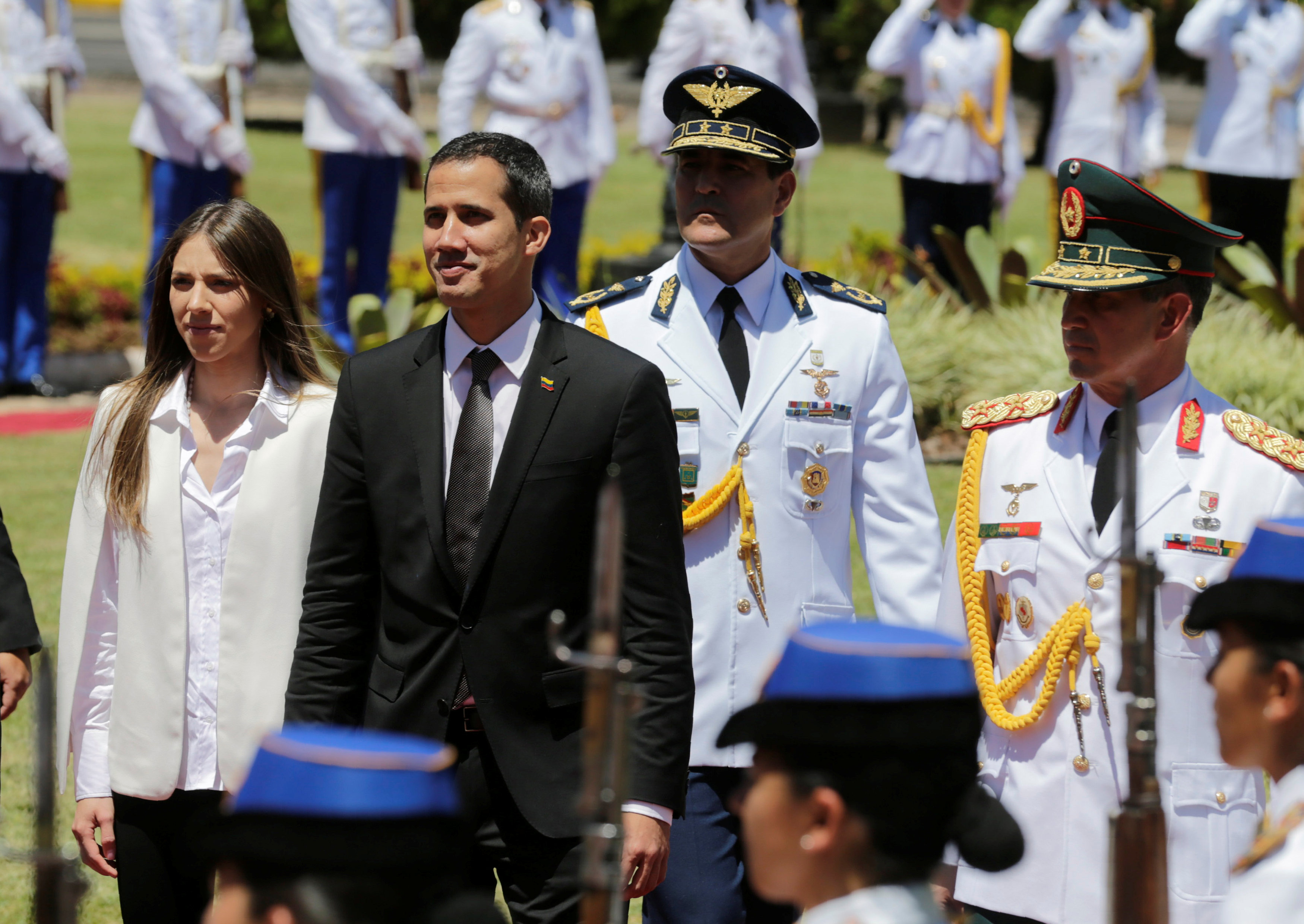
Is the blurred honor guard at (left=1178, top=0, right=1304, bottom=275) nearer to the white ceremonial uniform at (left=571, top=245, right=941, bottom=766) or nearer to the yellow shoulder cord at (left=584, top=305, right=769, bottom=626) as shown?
the white ceremonial uniform at (left=571, top=245, right=941, bottom=766)

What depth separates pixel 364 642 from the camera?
3383 millimetres

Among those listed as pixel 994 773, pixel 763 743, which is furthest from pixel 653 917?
pixel 763 743

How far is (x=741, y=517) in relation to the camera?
154 inches

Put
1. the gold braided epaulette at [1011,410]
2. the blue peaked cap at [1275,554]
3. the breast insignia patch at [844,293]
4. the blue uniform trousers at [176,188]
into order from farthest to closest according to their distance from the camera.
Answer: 1. the blue uniform trousers at [176,188]
2. the breast insignia patch at [844,293]
3. the gold braided epaulette at [1011,410]
4. the blue peaked cap at [1275,554]

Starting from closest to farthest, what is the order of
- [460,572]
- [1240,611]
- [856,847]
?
[856,847], [1240,611], [460,572]

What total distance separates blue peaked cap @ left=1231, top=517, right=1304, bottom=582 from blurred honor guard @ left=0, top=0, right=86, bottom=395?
8801 mm

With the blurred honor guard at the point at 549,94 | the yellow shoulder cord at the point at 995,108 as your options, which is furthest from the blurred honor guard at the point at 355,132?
the yellow shoulder cord at the point at 995,108

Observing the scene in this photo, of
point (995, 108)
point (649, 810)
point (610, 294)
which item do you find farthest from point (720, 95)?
point (995, 108)

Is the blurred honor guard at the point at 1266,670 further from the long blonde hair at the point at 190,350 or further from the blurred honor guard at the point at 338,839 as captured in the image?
the long blonde hair at the point at 190,350

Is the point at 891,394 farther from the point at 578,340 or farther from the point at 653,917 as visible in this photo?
the point at 653,917

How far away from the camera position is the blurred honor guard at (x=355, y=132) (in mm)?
10406

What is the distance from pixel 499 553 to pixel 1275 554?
1.41 m

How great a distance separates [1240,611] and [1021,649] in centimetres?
108

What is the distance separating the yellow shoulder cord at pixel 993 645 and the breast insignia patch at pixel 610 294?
955 millimetres
